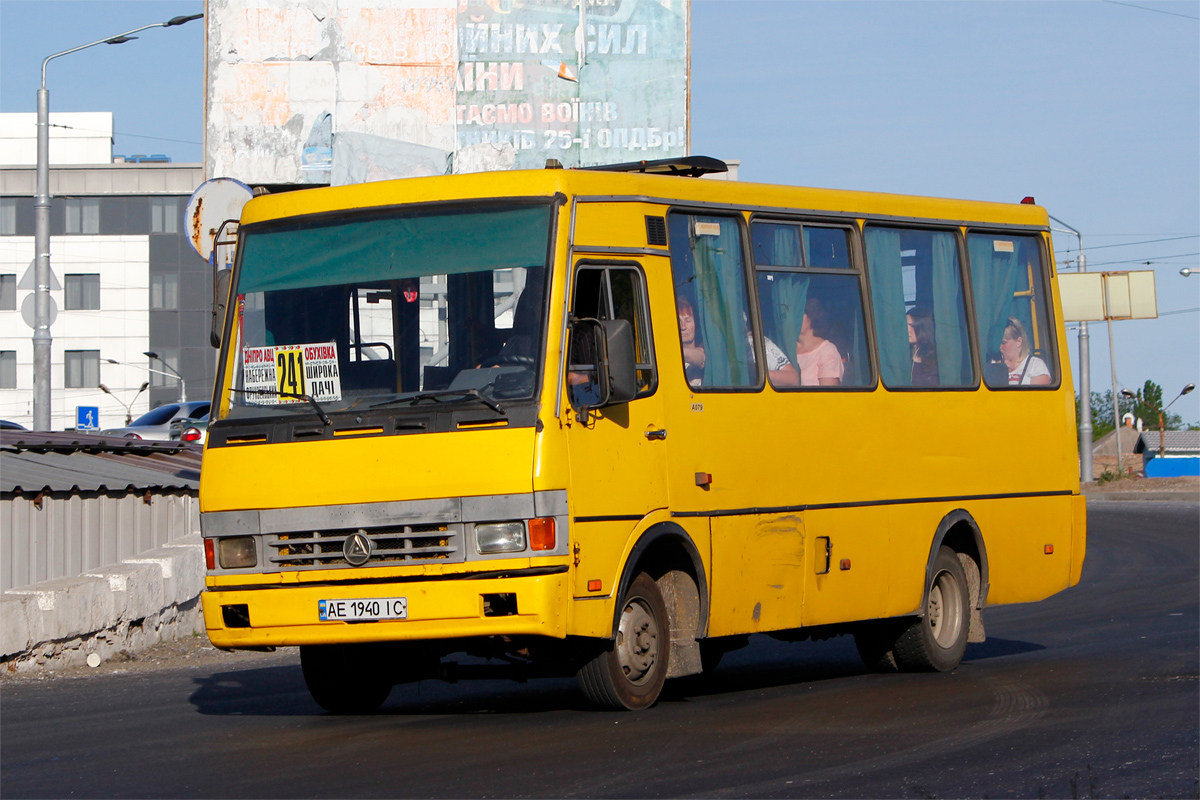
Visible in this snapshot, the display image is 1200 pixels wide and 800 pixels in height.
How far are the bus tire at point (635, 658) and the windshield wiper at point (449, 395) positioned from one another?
129 cm

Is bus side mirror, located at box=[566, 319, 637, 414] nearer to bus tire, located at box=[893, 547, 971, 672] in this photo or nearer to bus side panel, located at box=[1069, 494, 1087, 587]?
bus tire, located at box=[893, 547, 971, 672]

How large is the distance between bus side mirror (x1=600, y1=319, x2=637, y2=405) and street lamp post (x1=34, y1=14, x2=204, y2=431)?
55.9 feet

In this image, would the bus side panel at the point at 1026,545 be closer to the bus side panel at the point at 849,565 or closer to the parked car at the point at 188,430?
the bus side panel at the point at 849,565

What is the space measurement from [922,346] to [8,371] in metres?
79.8

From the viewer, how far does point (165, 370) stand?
85250mm

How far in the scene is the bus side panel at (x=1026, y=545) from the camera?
12656 millimetres

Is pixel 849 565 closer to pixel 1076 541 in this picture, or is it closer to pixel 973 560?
pixel 973 560

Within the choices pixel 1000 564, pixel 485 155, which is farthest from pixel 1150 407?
pixel 1000 564

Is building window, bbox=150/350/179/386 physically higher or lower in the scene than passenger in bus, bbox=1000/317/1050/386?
higher

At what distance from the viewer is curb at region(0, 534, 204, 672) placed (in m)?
12.1

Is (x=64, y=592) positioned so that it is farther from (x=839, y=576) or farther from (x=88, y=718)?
(x=839, y=576)

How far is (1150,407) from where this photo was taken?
Answer: 5433 inches

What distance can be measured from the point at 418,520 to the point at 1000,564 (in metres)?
5.57

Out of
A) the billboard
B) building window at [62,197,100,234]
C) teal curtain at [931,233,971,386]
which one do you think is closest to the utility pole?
the billboard
